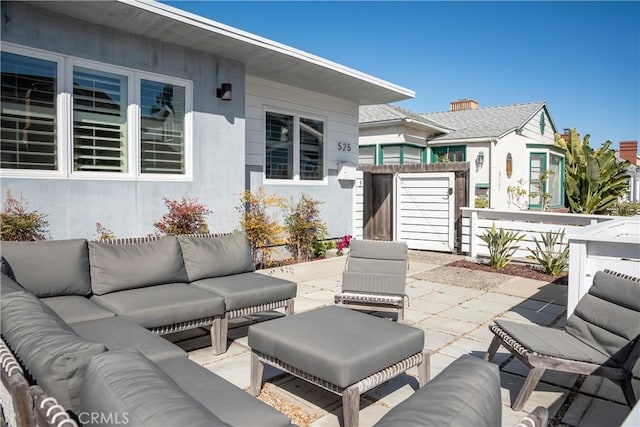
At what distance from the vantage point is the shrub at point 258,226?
24.3ft

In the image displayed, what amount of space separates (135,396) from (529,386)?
283 cm

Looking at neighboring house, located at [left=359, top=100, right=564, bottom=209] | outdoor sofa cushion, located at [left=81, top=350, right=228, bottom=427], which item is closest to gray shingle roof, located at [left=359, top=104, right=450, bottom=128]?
neighboring house, located at [left=359, top=100, right=564, bottom=209]

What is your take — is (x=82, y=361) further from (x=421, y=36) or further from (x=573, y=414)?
(x=421, y=36)

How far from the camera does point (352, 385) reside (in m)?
2.83

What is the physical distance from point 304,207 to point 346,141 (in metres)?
2.39

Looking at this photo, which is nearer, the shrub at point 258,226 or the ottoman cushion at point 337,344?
the ottoman cushion at point 337,344

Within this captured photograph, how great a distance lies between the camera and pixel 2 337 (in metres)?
2.17

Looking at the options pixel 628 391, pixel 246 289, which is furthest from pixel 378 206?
pixel 628 391

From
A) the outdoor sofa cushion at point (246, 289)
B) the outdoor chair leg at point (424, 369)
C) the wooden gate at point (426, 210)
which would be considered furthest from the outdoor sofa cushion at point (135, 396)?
the wooden gate at point (426, 210)

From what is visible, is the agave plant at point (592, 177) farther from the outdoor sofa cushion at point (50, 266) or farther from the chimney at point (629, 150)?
the chimney at point (629, 150)

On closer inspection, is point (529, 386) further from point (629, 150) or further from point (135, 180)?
point (629, 150)

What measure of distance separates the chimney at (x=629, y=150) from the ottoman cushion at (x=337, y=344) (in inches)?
1272

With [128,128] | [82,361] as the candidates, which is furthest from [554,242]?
[82,361]

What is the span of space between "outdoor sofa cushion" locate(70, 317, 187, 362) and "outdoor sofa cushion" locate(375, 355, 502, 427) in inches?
72.0
